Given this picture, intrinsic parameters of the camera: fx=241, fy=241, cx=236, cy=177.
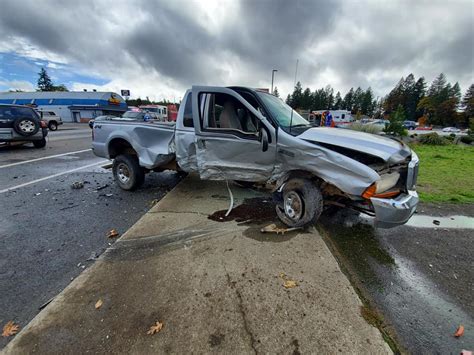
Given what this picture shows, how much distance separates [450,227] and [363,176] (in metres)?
2.58

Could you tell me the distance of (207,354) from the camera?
1.77 m

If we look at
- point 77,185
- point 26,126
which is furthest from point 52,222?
point 26,126

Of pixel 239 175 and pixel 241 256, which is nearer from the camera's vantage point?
pixel 241 256

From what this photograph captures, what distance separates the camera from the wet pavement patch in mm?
4021

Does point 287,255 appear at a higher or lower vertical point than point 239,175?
lower

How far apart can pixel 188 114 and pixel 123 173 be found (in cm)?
225

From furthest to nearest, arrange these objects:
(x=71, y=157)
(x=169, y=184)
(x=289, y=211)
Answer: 1. (x=71, y=157)
2. (x=169, y=184)
3. (x=289, y=211)

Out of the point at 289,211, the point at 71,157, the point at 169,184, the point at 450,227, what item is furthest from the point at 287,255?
the point at 71,157

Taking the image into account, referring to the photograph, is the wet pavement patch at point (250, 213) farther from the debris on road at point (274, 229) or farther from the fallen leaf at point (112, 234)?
the fallen leaf at point (112, 234)

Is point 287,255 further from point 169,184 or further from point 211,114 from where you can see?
point 169,184

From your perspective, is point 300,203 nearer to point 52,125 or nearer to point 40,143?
point 40,143

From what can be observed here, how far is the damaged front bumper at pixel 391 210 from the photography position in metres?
2.86

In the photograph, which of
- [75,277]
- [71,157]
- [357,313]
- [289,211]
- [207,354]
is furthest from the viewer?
[71,157]

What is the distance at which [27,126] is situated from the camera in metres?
9.95
